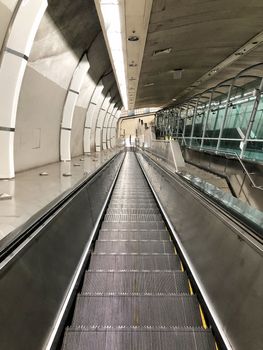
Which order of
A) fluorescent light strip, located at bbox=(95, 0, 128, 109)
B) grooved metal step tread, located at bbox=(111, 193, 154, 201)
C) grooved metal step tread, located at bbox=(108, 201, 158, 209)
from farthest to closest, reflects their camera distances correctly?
1. grooved metal step tread, located at bbox=(111, 193, 154, 201)
2. grooved metal step tread, located at bbox=(108, 201, 158, 209)
3. fluorescent light strip, located at bbox=(95, 0, 128, 109)

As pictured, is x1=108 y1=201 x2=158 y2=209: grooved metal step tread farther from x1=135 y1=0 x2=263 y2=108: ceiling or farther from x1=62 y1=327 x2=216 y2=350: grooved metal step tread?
x1=62 y1=327 x2=216 y2=350: grooved metal step tread

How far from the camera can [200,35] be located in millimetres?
7668

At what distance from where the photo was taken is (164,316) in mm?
2543

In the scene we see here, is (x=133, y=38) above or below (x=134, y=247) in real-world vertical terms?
above

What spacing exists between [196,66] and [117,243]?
911 centimetres

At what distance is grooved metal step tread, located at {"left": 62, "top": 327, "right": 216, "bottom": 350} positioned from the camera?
6.95 feet

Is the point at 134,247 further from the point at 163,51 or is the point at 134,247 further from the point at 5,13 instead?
the point at 163,51

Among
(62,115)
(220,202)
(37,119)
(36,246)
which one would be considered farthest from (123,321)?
(62,115)

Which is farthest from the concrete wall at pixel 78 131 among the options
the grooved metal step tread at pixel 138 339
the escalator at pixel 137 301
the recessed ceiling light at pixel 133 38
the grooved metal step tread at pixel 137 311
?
the grooved metal step tread at pixel 138 339

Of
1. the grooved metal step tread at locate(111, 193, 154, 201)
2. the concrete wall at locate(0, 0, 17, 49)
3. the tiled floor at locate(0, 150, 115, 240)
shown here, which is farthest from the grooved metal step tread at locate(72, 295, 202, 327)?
the grooved metal step tread at locate(111, 193, 154, 201)

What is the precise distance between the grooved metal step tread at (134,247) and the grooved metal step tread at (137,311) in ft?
4.73

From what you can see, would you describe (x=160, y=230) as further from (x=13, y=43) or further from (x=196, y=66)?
(x=196, y=66)

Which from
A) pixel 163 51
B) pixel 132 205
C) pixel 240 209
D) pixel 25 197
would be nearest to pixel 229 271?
pixel 240 209

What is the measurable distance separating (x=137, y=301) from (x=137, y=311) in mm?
120
